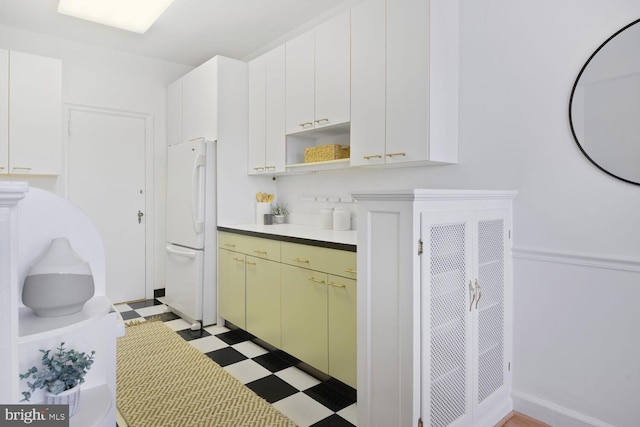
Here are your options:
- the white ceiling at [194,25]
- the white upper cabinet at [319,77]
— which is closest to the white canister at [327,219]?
the white upper cabinet at [319,77]

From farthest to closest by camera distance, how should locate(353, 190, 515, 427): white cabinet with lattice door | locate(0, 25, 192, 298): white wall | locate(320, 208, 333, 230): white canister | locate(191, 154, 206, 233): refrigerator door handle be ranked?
1. locate(0, 25, 192, 298): white wall
2. locate(191, 154, 206, 233): refrigerator door handle
3. locate(320, 208, 333, 230): white canister
4. locate(353, 190, 515, 427): white cabinet with lattice door

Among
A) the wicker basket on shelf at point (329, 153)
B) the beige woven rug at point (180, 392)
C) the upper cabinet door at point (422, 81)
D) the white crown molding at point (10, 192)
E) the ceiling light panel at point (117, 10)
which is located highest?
the ceiling light panel at point (117, 10)

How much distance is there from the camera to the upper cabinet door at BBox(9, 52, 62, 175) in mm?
3285

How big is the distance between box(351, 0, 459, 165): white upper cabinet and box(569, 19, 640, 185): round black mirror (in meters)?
0.65

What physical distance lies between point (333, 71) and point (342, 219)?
3.50 feet

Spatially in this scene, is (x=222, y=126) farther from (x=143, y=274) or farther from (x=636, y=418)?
(x=636, y=418)

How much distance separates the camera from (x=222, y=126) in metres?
3.55

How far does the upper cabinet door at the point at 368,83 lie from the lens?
2.48m

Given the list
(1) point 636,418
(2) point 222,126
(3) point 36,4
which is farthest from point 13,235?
(3) point 36,4

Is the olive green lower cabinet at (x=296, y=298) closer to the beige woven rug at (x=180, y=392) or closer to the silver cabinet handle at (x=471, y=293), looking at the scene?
the beige woven rug at (x=180, y=392)

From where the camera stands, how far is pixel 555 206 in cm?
201

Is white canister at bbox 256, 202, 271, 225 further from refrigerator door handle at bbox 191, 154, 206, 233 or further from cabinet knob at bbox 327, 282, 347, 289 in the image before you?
cabinet knob at bbox 327, 282, 347, 289

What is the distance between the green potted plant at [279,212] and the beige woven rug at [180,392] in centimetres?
132

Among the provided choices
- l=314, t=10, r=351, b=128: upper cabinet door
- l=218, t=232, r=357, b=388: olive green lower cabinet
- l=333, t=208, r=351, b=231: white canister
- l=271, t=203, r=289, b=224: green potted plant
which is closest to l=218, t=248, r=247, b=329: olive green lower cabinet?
l=218, t=232, r=357, b=388: olive green lower cabinet
